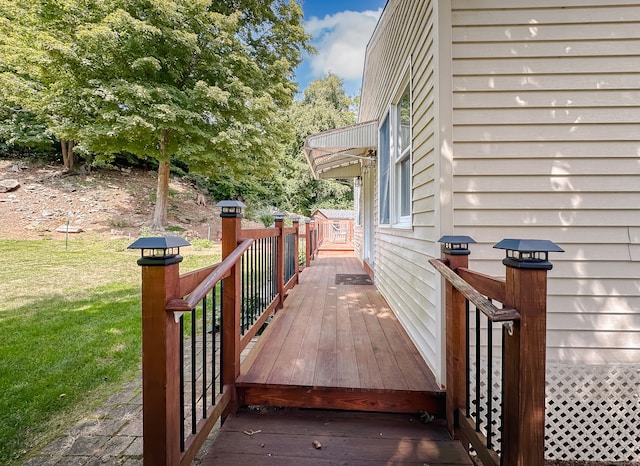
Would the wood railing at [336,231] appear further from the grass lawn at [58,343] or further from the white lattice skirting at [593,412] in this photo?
the white lattice skirting at [593,412]

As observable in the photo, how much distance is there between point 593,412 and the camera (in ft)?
6.57

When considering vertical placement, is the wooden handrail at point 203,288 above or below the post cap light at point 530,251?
below

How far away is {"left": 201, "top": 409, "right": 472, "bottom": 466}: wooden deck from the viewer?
5.06 ft

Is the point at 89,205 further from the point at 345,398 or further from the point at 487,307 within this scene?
the point at 487,307

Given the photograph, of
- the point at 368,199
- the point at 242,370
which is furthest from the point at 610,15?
the point at 368,199

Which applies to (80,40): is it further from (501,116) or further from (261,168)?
(501,116)

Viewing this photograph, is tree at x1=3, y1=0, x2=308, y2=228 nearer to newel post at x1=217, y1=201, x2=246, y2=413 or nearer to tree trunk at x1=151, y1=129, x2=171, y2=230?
tree trunk at x1=151, y1=129, x2=171, y2=230

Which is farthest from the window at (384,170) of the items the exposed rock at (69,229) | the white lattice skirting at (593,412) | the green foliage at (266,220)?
the green foliage at (266,220)

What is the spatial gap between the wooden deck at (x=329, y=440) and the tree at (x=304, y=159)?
19.2 metres

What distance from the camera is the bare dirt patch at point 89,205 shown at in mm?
10203

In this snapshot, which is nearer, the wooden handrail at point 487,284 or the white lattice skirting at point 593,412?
the wooden handrail at point 487,284

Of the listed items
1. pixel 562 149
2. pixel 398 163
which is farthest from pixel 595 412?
pixel 398 163

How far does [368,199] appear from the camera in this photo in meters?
6.82

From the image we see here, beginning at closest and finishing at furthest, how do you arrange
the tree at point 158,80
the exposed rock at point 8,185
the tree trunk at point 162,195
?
1. the tree at point 158,80
2. the tree trunk at point 162,195
3. the exposed rock at point 8,185
